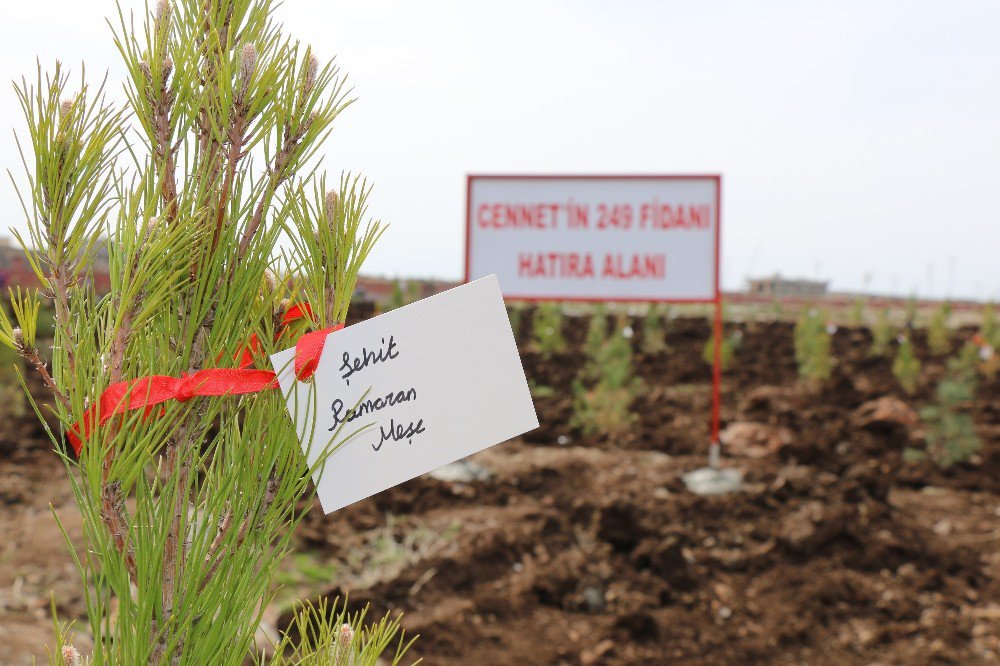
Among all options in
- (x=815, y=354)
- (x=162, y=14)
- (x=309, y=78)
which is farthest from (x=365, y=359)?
(x=815, y=354)

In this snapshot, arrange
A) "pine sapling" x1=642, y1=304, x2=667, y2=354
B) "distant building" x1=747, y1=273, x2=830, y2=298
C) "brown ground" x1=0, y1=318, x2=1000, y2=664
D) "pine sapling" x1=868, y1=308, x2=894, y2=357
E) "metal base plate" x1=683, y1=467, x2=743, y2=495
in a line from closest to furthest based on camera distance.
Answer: "brown ground" x1=0, y1=318, x2=1000, y2=664
"metal base plate" x1=683, y1=467, x2=743, y2=495
"pine sapling" x1=868, y1=308, x2=894, y2=357
"pine sapling" x1=642, y1=304, x2=667, y2=354
"distant building" x1=747, y1=273, x2=830, y2=298

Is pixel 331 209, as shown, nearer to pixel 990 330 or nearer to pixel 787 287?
pixel 990 330

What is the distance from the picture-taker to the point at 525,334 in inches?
479

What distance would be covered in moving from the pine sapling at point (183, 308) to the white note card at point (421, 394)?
5cm

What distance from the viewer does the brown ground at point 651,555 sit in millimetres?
3916

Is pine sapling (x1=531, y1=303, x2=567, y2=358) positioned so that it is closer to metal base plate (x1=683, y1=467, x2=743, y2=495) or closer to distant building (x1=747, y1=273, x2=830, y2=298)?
metal base plate (x1=683, y1=467, x2=743, y2=495)

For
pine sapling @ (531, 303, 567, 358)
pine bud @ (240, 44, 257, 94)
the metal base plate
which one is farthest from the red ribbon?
pine sapling @ (531, 303, 567, 358)

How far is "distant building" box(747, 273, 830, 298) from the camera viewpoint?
18.9 metres

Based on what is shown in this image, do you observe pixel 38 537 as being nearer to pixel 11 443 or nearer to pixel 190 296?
pixel 11 443

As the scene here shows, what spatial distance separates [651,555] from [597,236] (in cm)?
310

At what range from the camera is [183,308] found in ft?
3.55

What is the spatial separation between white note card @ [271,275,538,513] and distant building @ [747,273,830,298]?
17627mm

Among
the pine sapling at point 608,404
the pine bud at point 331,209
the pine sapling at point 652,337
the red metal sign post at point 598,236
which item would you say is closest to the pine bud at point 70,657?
the pine bud at point 331,209

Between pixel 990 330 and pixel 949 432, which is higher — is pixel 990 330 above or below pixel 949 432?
above
